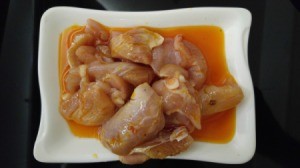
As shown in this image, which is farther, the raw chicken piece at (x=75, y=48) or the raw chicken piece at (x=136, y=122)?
the raw chicken piece at (x=75, y=48)

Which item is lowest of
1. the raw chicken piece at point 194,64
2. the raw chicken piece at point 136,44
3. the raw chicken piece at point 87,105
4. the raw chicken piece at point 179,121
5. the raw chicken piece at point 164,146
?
the raw chicken piece at point 164,146

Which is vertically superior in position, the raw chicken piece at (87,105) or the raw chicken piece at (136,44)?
the raw chicken piece at (136,44)

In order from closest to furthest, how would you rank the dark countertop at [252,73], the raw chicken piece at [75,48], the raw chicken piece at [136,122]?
the raw chicken piece at [136,122]
the raw chicken piece at [75,48]
the dark countertop at [252,73]

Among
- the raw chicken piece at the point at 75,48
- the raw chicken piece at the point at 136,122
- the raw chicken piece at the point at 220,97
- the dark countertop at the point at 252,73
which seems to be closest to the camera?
the raw chicken piece at the point at 136,122

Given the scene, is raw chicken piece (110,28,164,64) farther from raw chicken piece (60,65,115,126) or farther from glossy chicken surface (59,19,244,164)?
raw chicken piece (60,65,115,126)

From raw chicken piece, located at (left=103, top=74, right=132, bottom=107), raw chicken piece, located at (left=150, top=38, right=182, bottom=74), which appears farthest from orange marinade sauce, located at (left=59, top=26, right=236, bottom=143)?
raw chicken piece, located at (left=103, top=74, right=132, bottom=107)

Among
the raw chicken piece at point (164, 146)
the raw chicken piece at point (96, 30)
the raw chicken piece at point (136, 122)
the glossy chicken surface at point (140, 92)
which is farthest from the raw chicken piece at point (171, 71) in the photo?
the raw chicken piece at point (96, 30)

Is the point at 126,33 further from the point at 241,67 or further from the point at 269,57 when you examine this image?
the point at 269,57

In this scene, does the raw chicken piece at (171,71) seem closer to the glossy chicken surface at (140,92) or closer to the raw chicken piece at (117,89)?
the glossy chicken surface at (140,92)
